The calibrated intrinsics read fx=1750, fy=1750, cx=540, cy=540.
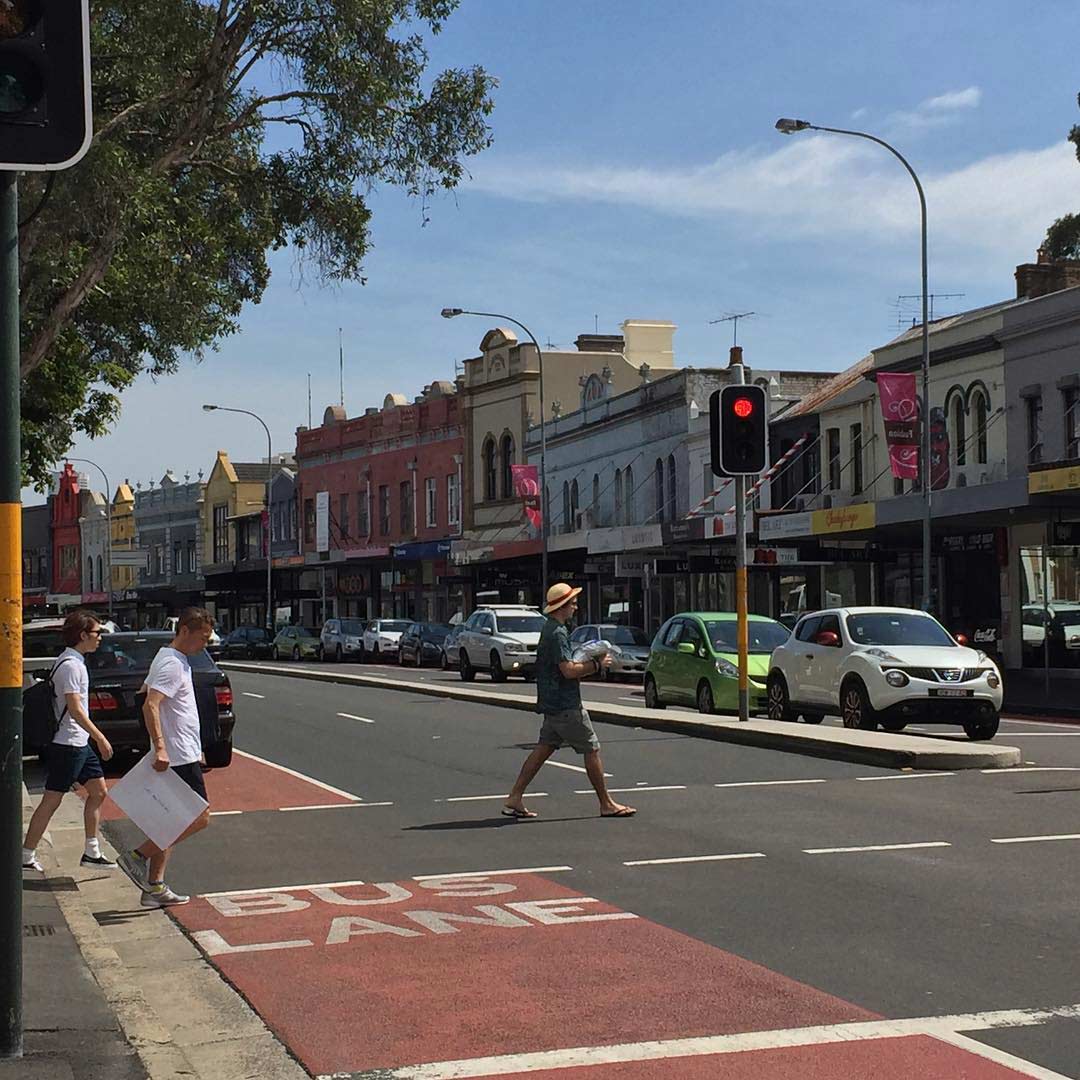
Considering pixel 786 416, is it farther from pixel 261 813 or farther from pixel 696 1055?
pixel 696 1055

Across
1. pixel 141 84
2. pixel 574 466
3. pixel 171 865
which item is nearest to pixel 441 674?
pixel 574 466

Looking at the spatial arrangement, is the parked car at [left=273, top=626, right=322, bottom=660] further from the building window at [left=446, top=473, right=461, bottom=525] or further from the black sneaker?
the black sneaker

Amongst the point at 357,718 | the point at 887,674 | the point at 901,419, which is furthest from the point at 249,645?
the point at 887,674

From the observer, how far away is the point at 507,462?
6531 cm

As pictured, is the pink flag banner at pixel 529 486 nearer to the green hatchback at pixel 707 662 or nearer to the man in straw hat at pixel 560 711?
the green hatchback at pixel 707 662

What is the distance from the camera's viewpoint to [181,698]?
10.3 m

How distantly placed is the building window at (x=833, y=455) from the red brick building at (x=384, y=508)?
21.1 meters

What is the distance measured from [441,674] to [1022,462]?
16.3 meters

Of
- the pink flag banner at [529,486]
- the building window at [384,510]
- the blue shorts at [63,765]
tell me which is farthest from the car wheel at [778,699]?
the building window at [384,510]

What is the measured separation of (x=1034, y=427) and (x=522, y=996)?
31742 mm

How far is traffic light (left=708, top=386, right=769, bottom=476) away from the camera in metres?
20.8

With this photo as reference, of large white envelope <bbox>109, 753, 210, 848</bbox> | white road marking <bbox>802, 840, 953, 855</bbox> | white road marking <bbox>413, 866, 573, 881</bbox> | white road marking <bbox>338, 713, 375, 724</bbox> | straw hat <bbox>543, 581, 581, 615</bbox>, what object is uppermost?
straw hat <bbox>543, 581, 581, 615</bbox>

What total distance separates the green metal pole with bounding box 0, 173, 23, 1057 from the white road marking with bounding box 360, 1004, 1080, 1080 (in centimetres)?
136

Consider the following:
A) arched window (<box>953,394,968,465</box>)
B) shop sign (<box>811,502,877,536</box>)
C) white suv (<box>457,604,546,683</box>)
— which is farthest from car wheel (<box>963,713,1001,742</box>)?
arched window (<box>953,394,968,465</box>)
